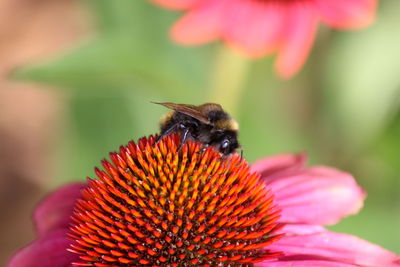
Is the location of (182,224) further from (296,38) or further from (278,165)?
(296,38)

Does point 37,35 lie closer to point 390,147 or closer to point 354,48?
point 354,48

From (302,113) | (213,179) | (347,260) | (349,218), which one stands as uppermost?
(302,113)

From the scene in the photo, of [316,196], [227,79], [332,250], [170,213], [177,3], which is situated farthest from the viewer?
[227,79]

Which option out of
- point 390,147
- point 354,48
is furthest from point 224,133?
point 354,48

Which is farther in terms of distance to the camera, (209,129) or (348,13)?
(348,13)

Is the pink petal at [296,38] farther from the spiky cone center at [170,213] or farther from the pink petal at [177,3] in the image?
the spiky cone center at [170,213]

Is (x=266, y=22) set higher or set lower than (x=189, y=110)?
higher

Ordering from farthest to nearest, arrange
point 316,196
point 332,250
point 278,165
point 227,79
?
point 227,79
point 278,165
point 316,196
point 332,250

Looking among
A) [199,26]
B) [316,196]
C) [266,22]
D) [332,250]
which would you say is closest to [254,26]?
[266,22]
